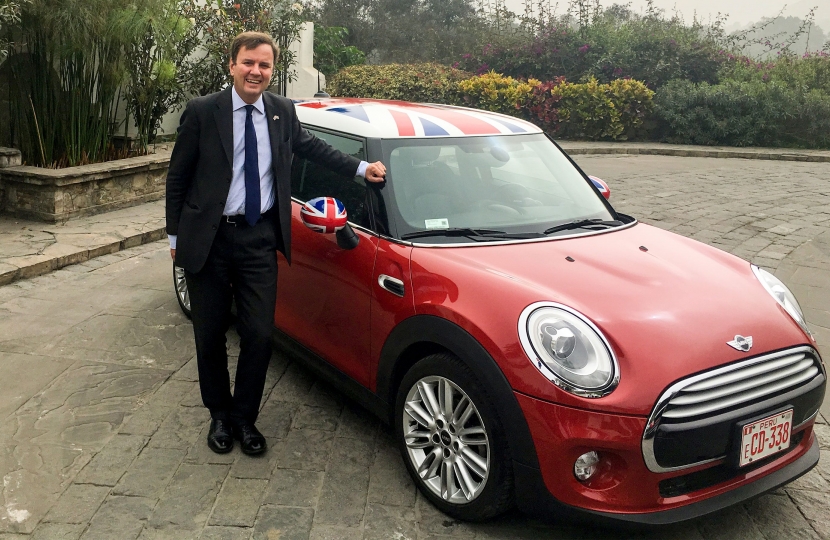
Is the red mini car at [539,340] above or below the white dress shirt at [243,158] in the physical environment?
below

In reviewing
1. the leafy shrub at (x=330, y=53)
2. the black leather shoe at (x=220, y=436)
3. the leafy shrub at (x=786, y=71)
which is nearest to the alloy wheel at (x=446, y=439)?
the black leather shoe at (x=220, y=436)

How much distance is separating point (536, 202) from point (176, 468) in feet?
6.75

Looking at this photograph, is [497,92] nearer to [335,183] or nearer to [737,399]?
[335,183]

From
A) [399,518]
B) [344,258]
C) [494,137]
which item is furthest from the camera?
[494,137]

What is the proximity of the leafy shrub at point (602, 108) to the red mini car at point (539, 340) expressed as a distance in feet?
41.5

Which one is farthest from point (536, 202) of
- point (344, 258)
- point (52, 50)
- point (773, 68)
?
point (773, 68)

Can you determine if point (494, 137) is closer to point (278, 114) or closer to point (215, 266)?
point (278, 114)

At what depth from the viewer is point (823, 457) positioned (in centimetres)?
354

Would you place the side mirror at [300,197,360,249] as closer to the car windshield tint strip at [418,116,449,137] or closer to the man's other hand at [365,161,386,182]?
the man's other hand at [365,161,386,182]

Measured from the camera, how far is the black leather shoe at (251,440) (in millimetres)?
3410

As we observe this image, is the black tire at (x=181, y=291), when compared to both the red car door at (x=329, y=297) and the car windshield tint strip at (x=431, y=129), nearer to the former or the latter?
the red car door at (x=329, y=297)

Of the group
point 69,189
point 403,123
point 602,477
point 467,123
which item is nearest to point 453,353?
point 602,477

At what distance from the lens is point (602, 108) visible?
15.9 meters

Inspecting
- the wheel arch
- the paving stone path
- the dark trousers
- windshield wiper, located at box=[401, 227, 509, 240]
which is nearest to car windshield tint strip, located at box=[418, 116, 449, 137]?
windshield wiper, located at box=[401, 227, 509, 240]
